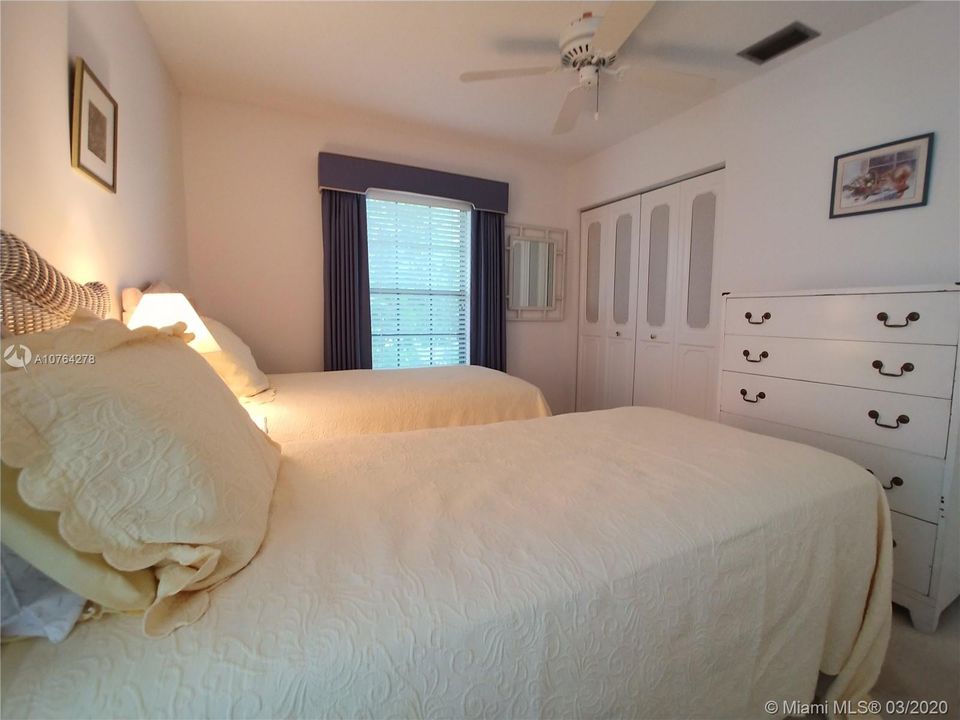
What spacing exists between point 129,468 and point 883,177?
9.82 ft

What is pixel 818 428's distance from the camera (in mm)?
1790

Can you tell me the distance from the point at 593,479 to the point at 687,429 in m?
0.67

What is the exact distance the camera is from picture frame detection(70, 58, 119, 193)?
130 centimetres

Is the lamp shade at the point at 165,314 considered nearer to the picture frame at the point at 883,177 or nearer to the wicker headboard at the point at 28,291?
the wicker headboard at the point at 28,291

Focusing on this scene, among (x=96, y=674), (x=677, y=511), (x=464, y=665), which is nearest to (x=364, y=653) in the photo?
(x=464, y=665)

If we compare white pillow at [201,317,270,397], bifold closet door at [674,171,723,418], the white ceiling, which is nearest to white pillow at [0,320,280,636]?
white pillow at [201,317,270,397]

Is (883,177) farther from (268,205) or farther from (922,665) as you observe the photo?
(268,205)

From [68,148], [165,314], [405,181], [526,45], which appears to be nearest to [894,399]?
[526,45]

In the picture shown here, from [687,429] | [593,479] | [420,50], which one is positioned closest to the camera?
[593,479]

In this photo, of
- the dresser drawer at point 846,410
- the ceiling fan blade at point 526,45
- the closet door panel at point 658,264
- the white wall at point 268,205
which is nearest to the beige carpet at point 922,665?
the dresser drawer at point 846,410

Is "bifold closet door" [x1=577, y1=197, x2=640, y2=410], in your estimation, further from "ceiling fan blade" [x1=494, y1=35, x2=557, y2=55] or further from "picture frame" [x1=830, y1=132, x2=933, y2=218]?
"ceiling fan blade" [x1=494, y1=35, x2=557, y2=55]

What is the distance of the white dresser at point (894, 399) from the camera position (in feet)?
4.73

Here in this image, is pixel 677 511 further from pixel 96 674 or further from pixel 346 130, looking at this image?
pixel 346 130

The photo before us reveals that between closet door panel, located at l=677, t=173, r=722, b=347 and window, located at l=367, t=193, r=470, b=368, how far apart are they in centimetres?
174
